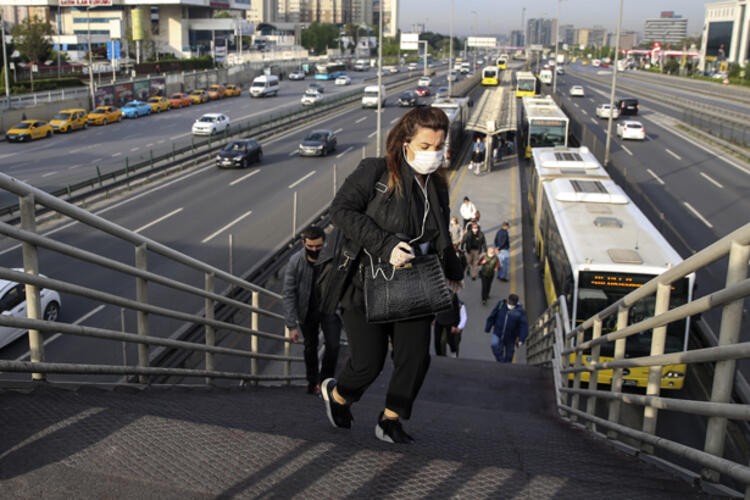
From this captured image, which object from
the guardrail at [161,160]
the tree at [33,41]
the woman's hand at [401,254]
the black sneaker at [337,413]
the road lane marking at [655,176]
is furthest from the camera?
the tree at [33,41]

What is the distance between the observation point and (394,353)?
3.80m

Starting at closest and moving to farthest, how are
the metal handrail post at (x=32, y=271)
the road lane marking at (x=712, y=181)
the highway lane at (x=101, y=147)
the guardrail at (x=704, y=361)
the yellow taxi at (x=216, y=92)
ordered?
the guardrail at (x=704, y=361) < the metal handrail post at (x=32, y=271) < the road lane marking at (x=712, y=181) < the highway lane at (x=101, y=147) < the yellow taxi at (x=216, y=92)

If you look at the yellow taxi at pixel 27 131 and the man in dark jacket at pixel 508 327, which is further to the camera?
the yellow taxi at pixel 27 131

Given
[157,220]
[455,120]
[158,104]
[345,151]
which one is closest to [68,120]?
[158,104]

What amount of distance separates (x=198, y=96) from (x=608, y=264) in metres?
57.8

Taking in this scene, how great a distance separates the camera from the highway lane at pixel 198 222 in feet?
44.4

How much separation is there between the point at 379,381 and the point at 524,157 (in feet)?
105

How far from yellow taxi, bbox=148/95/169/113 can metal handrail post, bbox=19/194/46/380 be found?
55786 mm

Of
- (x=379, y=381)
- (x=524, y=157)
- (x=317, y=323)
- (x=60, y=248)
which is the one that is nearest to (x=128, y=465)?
(x=60, y=248)

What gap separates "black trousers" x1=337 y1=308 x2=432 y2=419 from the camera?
368cm

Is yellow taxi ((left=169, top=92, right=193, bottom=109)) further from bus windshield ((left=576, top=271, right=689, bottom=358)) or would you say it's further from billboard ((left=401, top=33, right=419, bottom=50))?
billboard ((left=401, top=33, right=419, bottom=50))

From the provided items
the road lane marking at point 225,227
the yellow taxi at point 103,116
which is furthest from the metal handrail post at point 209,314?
the yellow taxi at point 103,116

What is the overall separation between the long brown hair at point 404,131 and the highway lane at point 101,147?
2560 cm

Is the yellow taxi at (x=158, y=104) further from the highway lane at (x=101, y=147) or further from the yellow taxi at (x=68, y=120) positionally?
the yellow taxi at (x=68, y=120)
